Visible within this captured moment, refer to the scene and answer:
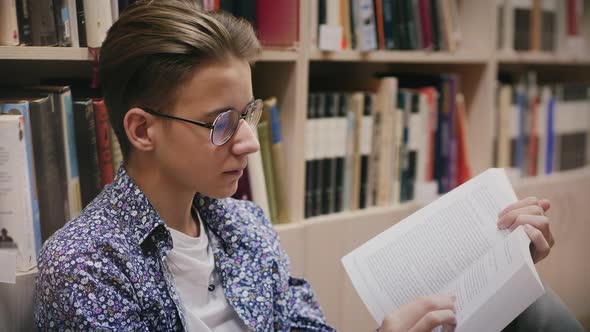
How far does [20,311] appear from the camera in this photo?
1.05 meters

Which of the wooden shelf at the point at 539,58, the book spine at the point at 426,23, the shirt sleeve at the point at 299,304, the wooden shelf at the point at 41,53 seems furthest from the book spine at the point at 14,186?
the wooden shelf at the point at 539,58

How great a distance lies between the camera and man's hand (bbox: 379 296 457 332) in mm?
925

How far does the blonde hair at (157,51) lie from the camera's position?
0.93 m

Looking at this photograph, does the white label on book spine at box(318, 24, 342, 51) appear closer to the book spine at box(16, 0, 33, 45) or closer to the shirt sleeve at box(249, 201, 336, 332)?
the shirt sleeve at box(249, 201, 336, 332)

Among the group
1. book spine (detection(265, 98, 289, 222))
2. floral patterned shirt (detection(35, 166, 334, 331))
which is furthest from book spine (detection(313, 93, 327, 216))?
floral patterned shirt (detection(35, 166, 334, 331))

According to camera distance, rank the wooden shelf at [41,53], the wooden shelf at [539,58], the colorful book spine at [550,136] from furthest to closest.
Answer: the colorful book spine at [550,136] → the wooden shelf at [539,58] → the wooden shelf at [41,53]

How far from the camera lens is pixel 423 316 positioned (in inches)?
37.0

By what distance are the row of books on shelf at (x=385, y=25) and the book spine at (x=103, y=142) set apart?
0.58 m

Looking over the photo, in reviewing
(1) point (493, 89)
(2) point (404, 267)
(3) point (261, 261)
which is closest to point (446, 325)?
(2) point (404, 267)

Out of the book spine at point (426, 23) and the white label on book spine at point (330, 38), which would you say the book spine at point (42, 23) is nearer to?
the white label on book spine at point (330, 38)

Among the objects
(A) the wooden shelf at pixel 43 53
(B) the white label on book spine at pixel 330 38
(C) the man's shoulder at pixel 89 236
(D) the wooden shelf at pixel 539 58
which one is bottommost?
(C) the man's shoulder at pixel 89 236

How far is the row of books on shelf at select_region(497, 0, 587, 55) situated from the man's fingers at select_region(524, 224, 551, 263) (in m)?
1.16

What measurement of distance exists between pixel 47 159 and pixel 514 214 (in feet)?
2.76

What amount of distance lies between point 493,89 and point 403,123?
1.41 feet
